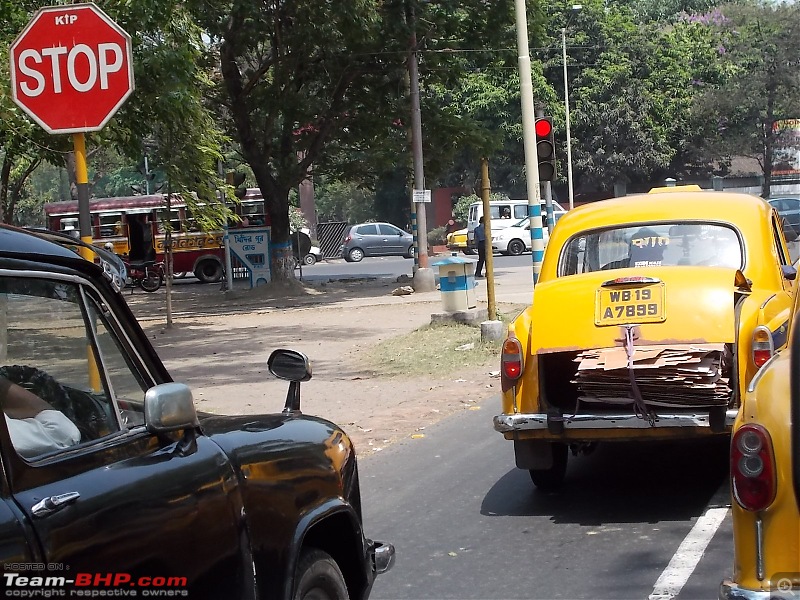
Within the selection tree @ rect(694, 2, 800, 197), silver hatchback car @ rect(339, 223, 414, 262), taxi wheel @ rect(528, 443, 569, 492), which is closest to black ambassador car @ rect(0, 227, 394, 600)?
taxi wheel @ rect(528, 443, 569, 492)

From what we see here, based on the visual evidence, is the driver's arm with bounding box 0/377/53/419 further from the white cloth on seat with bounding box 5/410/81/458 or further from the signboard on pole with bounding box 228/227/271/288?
the signboard on pole with bounding box 228/227/271/288

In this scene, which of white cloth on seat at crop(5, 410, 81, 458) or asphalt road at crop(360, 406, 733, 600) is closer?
white cloth on seat at crop(5, 410, 81, 458)

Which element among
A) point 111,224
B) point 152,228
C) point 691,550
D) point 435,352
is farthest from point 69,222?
point 691,550

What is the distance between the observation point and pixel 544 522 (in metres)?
6.84

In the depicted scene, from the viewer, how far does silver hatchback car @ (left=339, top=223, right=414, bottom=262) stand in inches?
1842

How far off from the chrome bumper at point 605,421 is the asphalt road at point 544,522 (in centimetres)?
58

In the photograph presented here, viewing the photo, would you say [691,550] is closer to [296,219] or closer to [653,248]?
[653,248]

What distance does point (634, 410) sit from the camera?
6.81 m

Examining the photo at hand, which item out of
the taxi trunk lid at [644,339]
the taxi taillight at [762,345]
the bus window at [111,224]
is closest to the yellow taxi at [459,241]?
the bus window at [111,224]

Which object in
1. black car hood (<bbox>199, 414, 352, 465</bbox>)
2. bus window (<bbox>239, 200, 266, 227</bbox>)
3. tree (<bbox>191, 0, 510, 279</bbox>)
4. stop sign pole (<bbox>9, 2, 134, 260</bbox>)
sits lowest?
black car hood (<bbox>199, 414, 352, 465</bbox>)

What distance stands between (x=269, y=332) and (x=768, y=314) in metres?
13.9

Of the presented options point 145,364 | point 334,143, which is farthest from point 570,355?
point 334,143

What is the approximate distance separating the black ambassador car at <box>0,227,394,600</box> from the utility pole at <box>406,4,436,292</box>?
23.3 meters

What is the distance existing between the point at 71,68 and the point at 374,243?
3993cm
